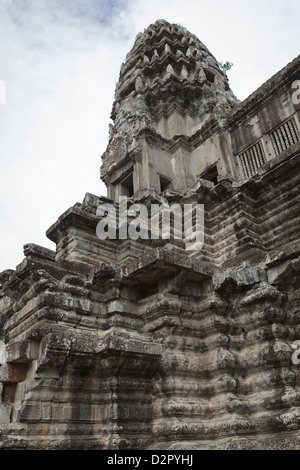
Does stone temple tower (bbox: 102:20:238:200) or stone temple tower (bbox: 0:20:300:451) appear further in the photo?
stone temple tower (bbox: 102:20:238:200)

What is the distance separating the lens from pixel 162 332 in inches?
283

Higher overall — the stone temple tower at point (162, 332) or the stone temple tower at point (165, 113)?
the stone temple tower at point (165, 113)

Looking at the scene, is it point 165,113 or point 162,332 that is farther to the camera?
point 165,113

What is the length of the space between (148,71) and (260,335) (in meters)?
15.2

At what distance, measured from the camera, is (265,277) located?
24.8ft

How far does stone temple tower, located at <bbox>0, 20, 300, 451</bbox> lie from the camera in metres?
6.07

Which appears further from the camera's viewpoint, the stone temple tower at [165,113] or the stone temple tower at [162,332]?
the stone temple tower at [165,113]

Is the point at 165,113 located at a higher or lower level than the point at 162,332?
higher

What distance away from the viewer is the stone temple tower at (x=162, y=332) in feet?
19.9
